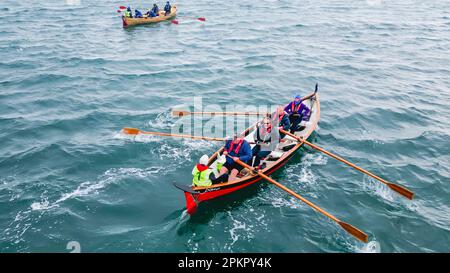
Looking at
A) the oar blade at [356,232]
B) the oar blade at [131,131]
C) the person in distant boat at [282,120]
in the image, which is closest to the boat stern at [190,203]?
the oar blade at [356,232]

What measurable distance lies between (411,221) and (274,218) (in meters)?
5.36

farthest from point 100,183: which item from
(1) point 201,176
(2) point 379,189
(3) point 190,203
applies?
(2) point 379,189

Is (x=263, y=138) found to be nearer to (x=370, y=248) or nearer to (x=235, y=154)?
(x=235, y=154)

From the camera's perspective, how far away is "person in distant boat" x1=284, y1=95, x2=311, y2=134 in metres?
17.6

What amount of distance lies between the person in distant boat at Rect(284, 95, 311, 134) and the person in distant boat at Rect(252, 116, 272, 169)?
1.29 m

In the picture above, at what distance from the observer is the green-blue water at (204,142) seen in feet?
39.8

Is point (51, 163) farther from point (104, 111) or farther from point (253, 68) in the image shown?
point (253, 68)

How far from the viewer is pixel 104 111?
67.7ft

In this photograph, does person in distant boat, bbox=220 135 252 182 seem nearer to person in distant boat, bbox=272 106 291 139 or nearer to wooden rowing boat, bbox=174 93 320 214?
wooden rowing boat, bbox=174 93 320 214

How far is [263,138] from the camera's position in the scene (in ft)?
54.1

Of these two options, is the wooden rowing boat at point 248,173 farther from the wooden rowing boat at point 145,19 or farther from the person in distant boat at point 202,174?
the wooden rowing boat at point 145,19

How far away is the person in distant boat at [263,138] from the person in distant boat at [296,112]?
1292 mm

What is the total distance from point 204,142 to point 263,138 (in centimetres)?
321

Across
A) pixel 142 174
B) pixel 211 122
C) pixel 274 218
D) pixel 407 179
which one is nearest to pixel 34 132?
pixel 142 174
